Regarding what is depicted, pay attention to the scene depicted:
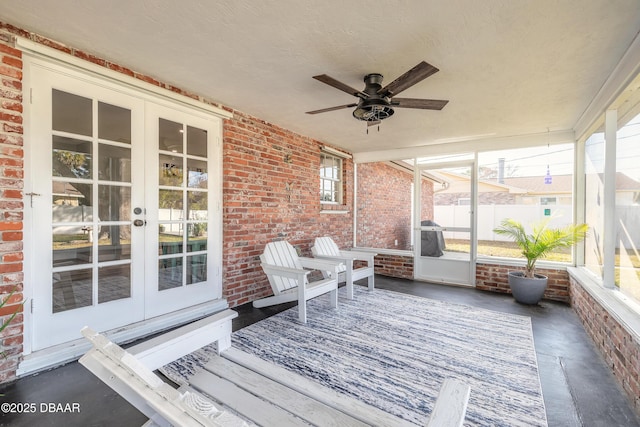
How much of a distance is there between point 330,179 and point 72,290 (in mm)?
4210

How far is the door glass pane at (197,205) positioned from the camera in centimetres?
332

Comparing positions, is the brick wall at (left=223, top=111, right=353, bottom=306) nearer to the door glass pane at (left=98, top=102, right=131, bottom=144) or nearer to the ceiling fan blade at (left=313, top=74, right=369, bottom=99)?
the door glass pane at (left=98, top=102, right=131, bottom=144)

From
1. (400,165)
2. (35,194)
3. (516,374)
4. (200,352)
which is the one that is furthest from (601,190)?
Result: (35,194)

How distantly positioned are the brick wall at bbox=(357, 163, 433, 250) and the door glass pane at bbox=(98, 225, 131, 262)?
14.3ft

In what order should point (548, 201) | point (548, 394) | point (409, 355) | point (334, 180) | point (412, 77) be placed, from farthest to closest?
point (334, 180), point (548, 201), point (409, 355), point (412, 77), point (548, 394)

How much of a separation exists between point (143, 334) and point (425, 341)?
2705 mm

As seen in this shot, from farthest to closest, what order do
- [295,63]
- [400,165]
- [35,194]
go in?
1. [400,165]
2. [295,63]
3. [35,194]

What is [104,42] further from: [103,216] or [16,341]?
[16,341]

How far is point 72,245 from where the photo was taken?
246 centimetres

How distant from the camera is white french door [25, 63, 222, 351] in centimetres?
231

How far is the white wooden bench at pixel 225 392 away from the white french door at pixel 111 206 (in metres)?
1.26

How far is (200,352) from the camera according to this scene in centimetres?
253

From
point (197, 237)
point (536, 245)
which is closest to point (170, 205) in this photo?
point (197, 237)

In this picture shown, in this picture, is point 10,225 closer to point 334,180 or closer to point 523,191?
point 334,180
